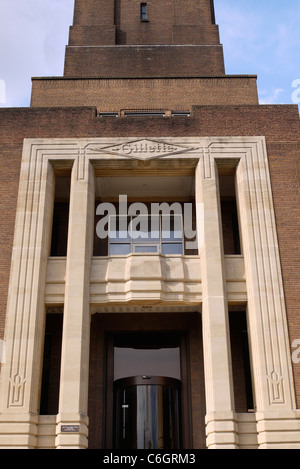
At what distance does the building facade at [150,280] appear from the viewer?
14000 mm

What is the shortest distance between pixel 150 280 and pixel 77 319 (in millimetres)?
2499

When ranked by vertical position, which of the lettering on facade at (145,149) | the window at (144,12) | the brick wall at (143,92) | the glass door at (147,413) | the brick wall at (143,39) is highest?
the window at (144,12)

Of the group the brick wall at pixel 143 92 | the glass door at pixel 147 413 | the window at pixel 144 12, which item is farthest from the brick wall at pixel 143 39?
the glass door at pixel 147 413

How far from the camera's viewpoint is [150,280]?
51.0 ft

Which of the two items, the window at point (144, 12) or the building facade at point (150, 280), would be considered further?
the window at point (144, 12)

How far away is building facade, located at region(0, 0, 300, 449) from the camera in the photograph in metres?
14.0

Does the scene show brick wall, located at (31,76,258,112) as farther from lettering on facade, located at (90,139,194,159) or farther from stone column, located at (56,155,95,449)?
stone column, located at (56,155,95,449)

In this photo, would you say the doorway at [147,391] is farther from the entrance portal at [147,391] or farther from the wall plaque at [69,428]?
the wall plaque at [69,428]

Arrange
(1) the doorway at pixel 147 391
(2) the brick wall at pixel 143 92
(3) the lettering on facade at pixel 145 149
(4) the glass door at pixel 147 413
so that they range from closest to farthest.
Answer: (4) the glass door at pixel 147 413, (1) the doorway at pixel 147 391, (3) the lettering on facade at pixel 145 149, (2) the brick wall at pixel 143 92

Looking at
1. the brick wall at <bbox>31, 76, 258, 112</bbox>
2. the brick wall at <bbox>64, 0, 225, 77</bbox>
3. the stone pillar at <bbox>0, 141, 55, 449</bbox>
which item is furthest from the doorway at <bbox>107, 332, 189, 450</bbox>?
the brick wall at <bbox>64, 0, 225, 77</bbox>

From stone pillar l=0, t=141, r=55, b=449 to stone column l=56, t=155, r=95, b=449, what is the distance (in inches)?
30.7

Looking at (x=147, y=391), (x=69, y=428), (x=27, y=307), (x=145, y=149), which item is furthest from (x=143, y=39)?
(x=69, y=428)

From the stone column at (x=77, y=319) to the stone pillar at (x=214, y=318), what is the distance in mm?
3487

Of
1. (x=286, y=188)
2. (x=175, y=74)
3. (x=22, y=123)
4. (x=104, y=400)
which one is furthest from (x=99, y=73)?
(x=104, y=400)
